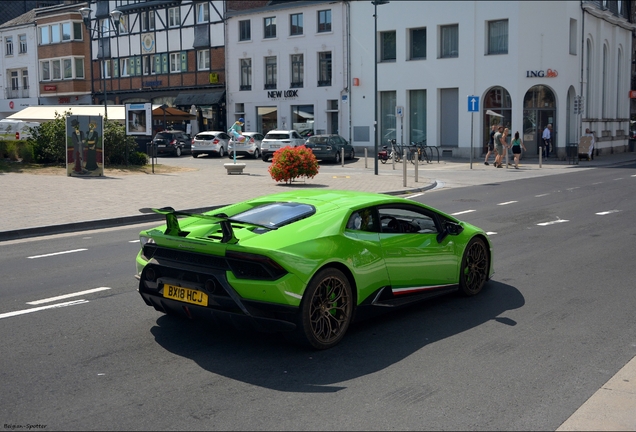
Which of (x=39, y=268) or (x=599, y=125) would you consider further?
(x=599, y=125)

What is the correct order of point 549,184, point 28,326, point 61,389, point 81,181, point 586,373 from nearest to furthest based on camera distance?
point 61,389, point 586,373, point 28,326, point 81,181, point 549,184

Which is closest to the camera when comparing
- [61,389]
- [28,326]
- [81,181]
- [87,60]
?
[61,389]

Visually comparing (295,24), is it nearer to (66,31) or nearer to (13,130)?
(13,130)

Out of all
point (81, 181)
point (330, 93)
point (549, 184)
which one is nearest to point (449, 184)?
point (549, 184)

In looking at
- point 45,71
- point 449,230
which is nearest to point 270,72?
point 45,71

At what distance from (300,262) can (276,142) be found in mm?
35534

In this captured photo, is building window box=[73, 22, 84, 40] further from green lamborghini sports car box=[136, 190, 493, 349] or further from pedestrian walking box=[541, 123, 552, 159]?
green lamborghini sports car box=[136, 190, 493, 349]

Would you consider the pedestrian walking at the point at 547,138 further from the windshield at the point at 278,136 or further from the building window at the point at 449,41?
the windshield at the point at 278,136

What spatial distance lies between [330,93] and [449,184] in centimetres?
2372

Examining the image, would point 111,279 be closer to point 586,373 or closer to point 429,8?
point 586,373

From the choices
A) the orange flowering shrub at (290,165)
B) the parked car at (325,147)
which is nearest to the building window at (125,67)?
the parked car at (325,147)

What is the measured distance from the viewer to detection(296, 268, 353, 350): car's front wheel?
247 inches

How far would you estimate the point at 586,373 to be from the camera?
19.7ft

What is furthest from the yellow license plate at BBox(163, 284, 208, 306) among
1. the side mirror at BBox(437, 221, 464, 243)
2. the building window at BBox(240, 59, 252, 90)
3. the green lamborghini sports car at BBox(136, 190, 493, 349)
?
the building window at BBox(240, 59, 252, 90)
